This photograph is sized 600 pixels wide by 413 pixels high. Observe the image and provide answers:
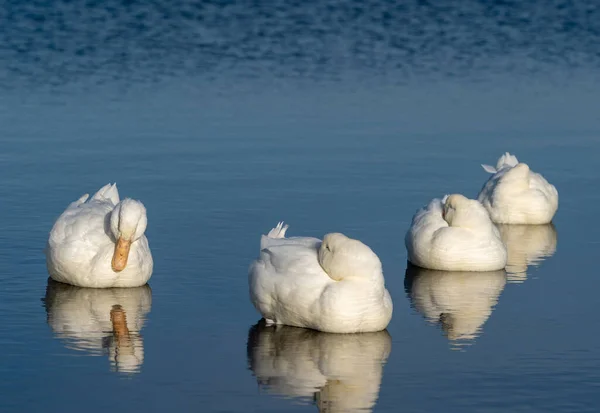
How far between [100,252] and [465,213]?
443 cm

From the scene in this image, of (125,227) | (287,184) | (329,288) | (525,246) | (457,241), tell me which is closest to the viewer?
(329,288)

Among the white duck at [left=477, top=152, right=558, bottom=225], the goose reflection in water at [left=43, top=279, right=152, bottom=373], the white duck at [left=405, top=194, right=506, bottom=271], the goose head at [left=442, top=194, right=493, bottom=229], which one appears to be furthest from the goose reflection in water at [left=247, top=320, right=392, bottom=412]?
the white duck at [left=477, top=152, right=558, bottom=225]

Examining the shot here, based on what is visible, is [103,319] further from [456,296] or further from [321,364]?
[456,296]

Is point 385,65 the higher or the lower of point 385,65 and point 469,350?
the lower

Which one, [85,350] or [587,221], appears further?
[587,221]

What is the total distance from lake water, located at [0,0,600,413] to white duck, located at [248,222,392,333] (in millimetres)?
225

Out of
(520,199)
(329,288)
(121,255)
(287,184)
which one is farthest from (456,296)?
(287,184)

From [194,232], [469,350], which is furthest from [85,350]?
[194,232]

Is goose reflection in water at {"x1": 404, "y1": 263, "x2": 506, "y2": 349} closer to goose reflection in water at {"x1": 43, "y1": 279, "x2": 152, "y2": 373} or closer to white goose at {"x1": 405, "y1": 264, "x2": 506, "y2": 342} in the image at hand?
white goose at {"x1": 405, "y1": 264, "x2": 506, "y2": 342}

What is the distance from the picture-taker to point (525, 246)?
19438 mm

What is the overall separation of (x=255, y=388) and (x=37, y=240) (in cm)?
620

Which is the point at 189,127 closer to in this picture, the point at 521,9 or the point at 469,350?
the point at 469,350

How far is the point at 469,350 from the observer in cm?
1437

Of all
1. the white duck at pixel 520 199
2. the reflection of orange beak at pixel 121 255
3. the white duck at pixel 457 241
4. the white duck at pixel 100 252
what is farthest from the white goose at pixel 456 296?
the reflection of orange beak at pixel 121 255
